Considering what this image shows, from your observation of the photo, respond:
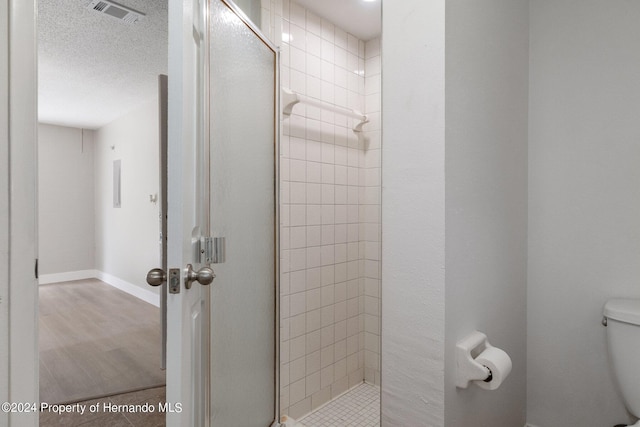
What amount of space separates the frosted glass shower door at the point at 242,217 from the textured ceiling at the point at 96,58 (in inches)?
51.0

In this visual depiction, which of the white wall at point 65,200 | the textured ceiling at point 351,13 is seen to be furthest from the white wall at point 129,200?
the textured ceiling at point 351,13

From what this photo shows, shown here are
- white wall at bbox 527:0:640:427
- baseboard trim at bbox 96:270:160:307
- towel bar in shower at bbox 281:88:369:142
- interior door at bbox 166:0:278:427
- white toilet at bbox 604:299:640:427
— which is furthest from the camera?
baseboard trim at bbox 96:270:160:307

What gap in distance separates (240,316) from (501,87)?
4.33ft

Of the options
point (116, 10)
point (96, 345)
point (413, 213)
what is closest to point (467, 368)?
point (413, 213)

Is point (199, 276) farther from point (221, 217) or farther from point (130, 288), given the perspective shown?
point (130, 288)

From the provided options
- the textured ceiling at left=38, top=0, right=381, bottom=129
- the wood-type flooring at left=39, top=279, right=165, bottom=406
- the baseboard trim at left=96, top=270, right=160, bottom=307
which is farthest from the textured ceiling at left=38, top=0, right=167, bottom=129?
the wood-type flooring at left=39, top=279, right=165, bottom=406

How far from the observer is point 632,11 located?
4.64 feet

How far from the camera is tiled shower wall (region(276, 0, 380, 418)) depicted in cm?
204

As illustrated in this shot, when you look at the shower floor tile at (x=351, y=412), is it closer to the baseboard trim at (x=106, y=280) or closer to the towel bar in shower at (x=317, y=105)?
Answer: the towel bar in shower at (x=317, y=105)

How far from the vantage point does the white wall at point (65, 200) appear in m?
5.40

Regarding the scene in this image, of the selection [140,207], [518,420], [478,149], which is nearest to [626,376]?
[518,420]

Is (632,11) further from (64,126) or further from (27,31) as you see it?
(64,126)

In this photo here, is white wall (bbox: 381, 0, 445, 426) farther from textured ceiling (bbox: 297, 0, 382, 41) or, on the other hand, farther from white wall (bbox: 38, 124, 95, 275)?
white wall (bbox: 38, 124, 95, 275)

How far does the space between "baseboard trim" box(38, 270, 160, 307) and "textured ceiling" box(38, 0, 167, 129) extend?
2255 millimetres
